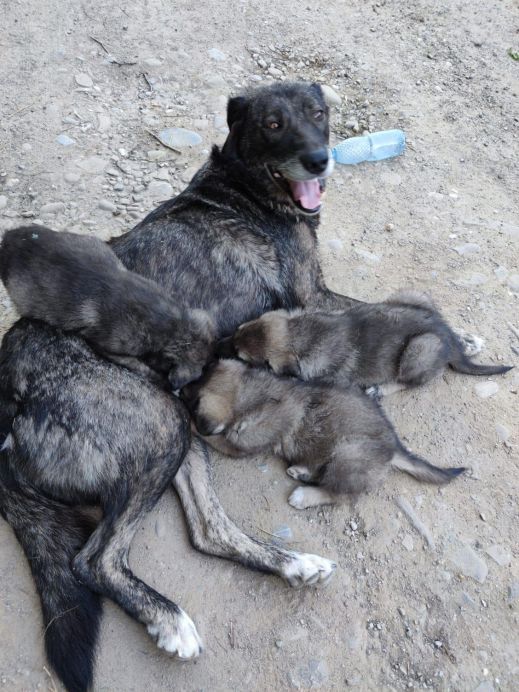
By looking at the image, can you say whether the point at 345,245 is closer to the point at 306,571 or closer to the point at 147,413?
the point at 147,413

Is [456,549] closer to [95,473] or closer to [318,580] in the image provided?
[318,580]

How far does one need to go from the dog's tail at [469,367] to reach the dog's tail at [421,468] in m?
0.77

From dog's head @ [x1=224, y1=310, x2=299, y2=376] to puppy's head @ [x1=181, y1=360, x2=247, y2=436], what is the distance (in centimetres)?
10

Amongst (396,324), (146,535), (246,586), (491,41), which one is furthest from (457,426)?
(491,41)

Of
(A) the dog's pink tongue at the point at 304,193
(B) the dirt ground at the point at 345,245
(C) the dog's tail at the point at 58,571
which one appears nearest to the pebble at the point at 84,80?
(B) the dirt ground at the point at 345,245

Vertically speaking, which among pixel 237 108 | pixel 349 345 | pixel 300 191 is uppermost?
pixel 237 108

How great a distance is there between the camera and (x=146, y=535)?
10.6ft

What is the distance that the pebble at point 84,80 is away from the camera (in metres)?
5.76

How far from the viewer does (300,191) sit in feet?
12.3

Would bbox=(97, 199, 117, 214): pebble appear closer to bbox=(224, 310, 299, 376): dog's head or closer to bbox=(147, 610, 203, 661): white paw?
bbox=(224, 310, 299, 376): dog's head

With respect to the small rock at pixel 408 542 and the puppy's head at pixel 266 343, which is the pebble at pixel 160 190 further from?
the small rock at pixel 408 542

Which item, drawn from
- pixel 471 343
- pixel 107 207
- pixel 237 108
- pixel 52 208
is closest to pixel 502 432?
pixel 471 343

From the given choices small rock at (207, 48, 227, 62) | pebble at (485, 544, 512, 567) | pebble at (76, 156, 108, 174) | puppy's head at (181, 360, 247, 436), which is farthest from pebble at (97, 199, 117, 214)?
pebble at (485, 544, 512, 567)

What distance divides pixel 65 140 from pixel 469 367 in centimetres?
403
